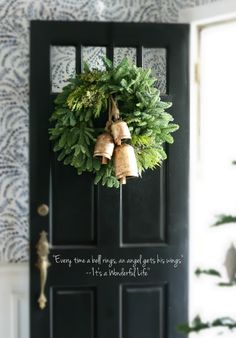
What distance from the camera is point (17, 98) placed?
2.53 metres

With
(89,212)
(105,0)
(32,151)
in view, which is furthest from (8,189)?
(105,0)

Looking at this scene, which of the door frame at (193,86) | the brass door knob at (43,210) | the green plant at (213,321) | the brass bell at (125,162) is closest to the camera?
the green plant at (213,321)

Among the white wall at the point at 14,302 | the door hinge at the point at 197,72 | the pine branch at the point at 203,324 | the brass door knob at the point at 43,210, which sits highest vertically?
the door hinge at the point at 197,72

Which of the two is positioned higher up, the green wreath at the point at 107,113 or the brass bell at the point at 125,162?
the green wreath at the point at 107,113

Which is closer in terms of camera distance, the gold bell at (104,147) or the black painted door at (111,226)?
the gold bell at (104,147)

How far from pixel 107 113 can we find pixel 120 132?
0.54 feet

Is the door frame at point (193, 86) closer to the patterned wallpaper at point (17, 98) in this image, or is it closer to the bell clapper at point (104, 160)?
the patterned wallpaper at point (17, 98)

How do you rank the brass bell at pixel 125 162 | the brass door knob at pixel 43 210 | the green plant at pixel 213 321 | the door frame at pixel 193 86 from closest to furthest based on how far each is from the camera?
the green plant at pixel 213 321 → the brass bell at pixel 125 162 → the brass door knob at pixel 43 210 → the door frame at pixel 193 86

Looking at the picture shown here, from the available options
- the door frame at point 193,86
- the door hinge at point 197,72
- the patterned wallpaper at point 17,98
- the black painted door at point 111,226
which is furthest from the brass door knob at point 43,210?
the door hinge at point 197,72

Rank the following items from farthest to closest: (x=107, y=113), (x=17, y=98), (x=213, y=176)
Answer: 1. (x=213, y=176)
2. (x=17, y=98)
3. (x=107, y=113)

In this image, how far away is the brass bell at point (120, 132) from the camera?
2221mm

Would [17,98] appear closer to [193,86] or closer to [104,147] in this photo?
[104,147]

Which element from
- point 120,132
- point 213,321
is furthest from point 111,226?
point 213,321

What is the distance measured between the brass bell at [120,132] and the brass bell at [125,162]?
35mm
